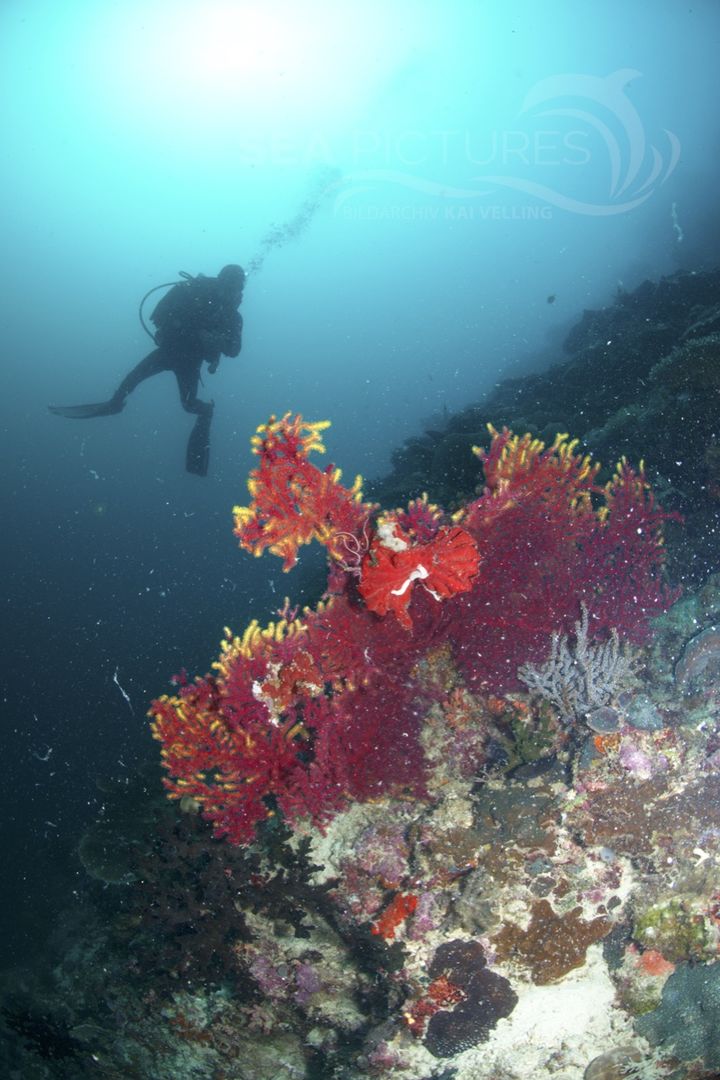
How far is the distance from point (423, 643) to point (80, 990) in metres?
6.10

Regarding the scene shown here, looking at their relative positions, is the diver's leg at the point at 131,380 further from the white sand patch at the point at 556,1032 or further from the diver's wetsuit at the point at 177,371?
the white sand patch at the point at 556,1032

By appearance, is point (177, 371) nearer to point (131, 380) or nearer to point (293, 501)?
point (131, 380)

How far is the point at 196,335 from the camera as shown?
13.3m

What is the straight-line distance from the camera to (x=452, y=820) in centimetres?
403

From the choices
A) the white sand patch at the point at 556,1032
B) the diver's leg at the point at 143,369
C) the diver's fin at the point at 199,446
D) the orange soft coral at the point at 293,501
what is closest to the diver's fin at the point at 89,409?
the diver's leg at the point at 143,369

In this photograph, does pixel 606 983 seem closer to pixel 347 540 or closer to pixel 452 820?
pixel 452 820

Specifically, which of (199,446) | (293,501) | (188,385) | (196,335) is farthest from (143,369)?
(293,501)

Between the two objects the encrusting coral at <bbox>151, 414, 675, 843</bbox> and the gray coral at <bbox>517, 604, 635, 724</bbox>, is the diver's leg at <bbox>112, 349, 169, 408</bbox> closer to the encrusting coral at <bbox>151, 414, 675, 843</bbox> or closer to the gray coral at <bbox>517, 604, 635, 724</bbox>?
the encrusting coral at <bbox>151, 414, 675, 843</bbox>

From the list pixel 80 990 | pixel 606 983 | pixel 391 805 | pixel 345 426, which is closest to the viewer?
pixel 606 983

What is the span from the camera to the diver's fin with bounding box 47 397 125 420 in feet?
43.2

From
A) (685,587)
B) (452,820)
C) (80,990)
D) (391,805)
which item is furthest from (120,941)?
(685,587)

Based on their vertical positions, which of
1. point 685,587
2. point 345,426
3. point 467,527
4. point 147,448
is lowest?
point 467,527

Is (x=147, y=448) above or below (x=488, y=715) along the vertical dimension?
above

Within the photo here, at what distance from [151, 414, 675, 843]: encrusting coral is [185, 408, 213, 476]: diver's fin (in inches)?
387
